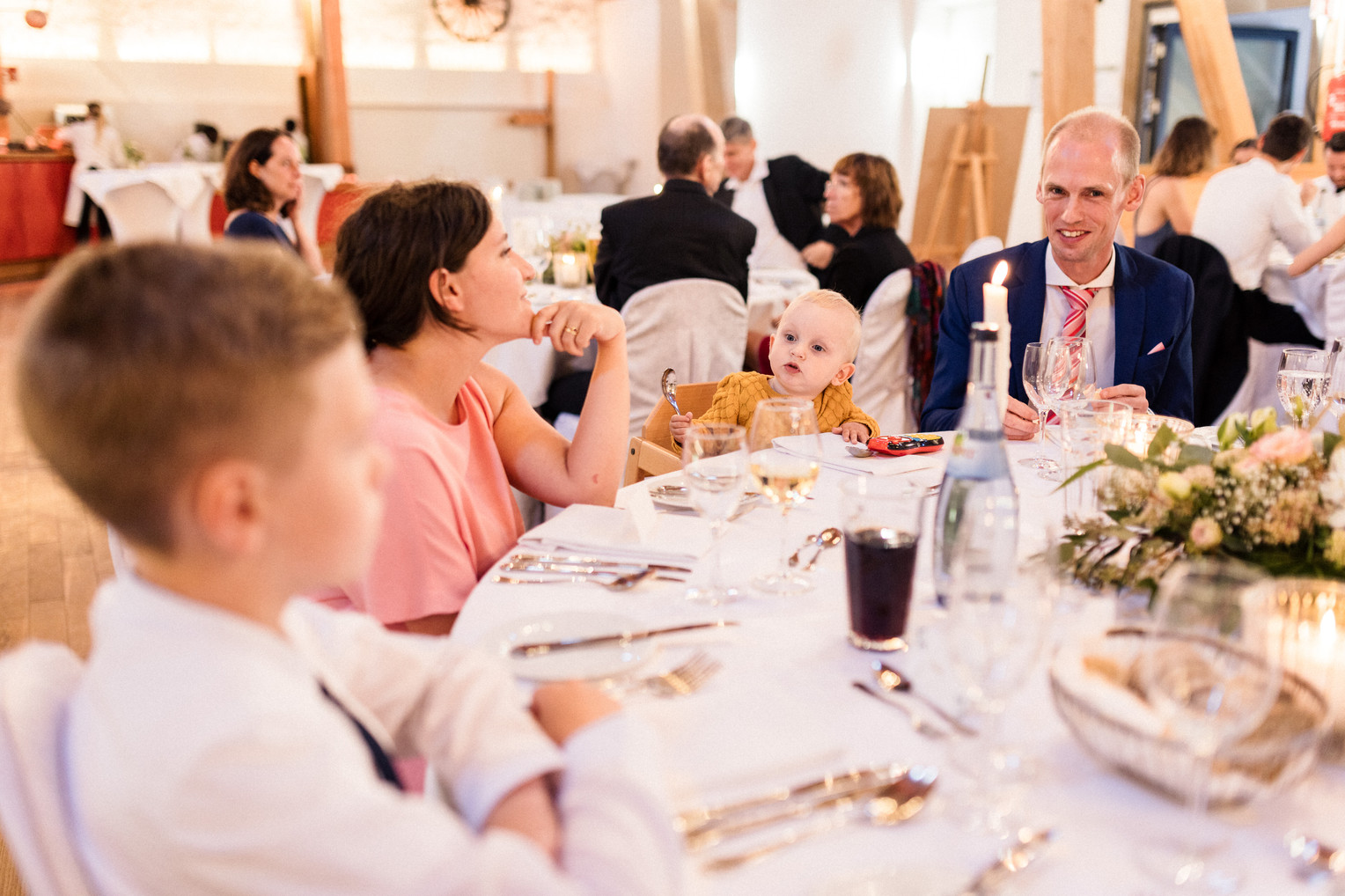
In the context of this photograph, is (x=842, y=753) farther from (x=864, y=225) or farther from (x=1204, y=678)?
(x=864, y=225)

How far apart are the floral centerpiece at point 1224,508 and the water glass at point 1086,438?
9.0 inches

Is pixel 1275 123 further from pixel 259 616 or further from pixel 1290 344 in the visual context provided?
pixel 259 616

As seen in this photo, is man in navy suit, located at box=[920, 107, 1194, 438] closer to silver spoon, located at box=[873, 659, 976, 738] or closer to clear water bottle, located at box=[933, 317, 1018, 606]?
clear water bottle, located at box=[933, 317, 1018, 606]

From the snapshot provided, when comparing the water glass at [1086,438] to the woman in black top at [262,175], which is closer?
the water glass at [1086,438]

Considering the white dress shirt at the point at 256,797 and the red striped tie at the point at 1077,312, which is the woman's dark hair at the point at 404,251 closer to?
the white dress shirt at the point at 256,797

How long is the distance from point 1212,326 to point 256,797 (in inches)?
190

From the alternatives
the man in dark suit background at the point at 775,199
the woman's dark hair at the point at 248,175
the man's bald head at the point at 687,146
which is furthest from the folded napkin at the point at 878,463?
the man in dark suit background at the point at 775,199

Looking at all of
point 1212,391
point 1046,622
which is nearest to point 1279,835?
point 1046,622

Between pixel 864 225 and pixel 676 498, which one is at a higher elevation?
pixel 864 225

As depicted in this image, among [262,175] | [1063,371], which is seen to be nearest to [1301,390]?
[1063,371]

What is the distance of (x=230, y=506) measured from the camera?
0.72 meters

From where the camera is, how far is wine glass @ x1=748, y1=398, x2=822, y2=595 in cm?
134

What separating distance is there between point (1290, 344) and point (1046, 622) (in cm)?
458

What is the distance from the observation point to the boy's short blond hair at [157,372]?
684 millimetres
